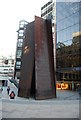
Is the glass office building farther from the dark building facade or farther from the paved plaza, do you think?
the paved plaza

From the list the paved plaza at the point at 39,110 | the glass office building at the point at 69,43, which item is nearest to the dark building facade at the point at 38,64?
the paved plaza at the point at 39,110

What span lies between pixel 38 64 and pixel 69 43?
23.5m

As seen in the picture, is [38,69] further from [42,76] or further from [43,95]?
[43,95]

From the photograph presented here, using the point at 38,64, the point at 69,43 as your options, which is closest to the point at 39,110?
the point at 38,64

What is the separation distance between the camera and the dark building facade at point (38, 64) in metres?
30.1

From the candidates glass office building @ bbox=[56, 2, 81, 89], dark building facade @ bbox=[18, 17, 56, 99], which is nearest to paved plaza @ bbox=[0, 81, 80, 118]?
dark building facade @ bbox=[18, 17, 56, 99]

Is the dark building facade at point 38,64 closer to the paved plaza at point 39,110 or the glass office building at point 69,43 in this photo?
the paved plaza at point 39,110

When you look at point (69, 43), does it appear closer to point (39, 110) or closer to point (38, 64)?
point (38, 64)

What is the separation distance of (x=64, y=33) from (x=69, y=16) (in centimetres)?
395

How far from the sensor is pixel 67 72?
54.1 m

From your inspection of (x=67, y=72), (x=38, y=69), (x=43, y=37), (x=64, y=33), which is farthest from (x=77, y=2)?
(x=38, y=69)

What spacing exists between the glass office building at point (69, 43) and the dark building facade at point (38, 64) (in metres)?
18.2

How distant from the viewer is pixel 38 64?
30.3m

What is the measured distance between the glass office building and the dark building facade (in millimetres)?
18227
